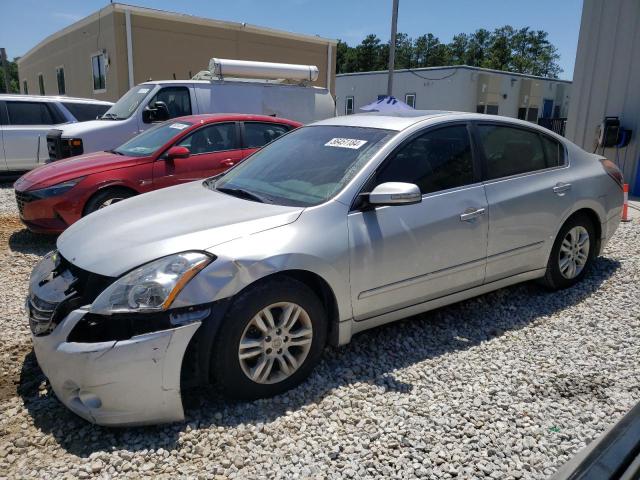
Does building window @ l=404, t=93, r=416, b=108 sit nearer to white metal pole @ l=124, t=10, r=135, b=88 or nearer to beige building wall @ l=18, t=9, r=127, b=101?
white metal pole @ l=124, t=10, r=135, b=88

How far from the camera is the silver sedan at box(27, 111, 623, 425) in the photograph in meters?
2.52

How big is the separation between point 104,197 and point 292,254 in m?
3.88

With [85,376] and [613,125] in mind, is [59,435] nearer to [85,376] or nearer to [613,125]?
[85,376]

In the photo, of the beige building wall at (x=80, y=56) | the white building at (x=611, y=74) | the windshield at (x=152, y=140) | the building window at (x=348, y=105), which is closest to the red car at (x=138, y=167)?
the windshield at (x=152, y=140)

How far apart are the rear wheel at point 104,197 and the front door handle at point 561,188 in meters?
4.54

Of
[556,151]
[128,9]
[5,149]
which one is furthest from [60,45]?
[556,151]

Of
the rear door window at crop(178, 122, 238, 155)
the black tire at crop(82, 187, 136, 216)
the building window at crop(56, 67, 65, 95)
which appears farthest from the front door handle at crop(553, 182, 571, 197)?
the building window at crop(56, 67, 65, 95)

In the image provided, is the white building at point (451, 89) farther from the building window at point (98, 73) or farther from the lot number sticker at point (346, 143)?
the lot number sticker at point (346, 143)

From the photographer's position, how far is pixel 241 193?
11.5ft

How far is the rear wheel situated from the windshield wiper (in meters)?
2.76

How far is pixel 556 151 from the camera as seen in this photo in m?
4.48

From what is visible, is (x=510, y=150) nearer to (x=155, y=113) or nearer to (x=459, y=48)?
(x=155, y=113)

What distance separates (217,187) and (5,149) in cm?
841

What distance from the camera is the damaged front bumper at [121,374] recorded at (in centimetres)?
245
